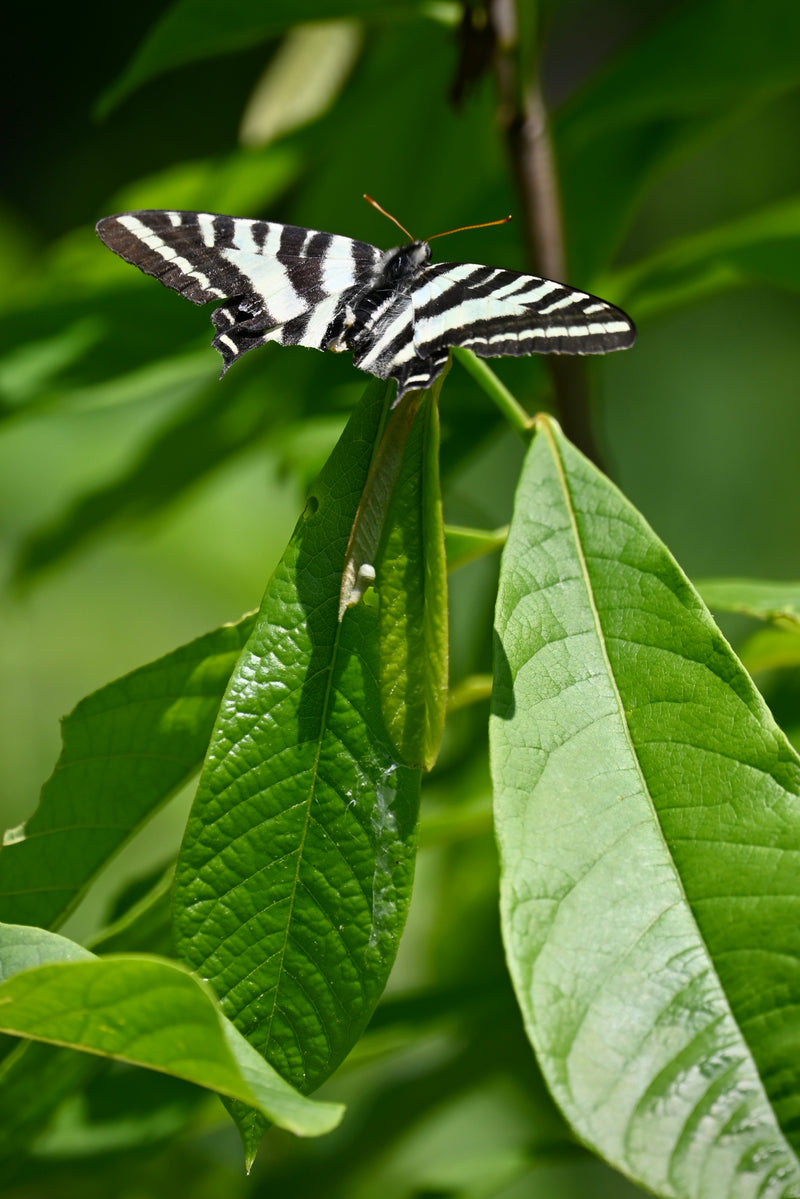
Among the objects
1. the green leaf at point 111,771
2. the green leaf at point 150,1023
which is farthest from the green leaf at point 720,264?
the green leaf at point 150,1023

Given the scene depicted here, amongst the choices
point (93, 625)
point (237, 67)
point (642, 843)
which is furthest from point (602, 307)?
point (237, 67)

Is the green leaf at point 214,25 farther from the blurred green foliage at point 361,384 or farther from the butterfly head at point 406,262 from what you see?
the butterfly head at point 406,262

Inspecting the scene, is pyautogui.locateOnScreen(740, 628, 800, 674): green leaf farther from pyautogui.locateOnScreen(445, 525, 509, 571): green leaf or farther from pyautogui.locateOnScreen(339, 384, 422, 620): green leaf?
pyautogui.locateOnScreen(339, 384, 422, 620): green leaf

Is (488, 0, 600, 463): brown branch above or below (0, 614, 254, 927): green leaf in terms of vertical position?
above

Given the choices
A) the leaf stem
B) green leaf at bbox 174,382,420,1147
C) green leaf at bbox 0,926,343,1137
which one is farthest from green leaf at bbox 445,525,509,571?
green leaf at bbox 0,926,343,1137

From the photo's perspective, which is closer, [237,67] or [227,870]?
[227,870]

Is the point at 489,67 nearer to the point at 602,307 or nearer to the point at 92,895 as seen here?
the point at 602,307
